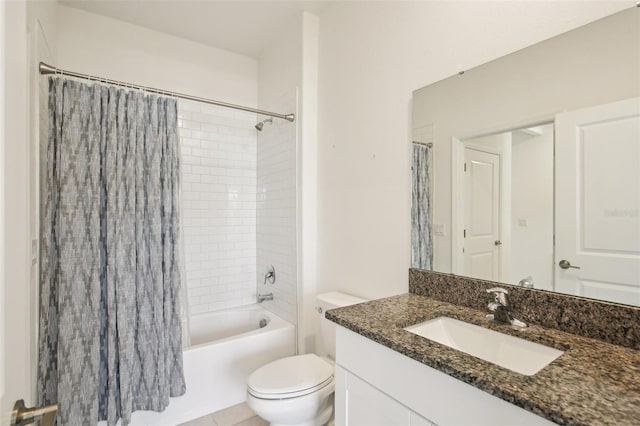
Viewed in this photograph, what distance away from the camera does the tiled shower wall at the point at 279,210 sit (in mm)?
2367

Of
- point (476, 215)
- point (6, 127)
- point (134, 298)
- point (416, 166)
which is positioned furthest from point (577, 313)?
point (134, 298)

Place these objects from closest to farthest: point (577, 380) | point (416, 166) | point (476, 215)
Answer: point (577, 380) < point (476, 215) < point (416, 166)

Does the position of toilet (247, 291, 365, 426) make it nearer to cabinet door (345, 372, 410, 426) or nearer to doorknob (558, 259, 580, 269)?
cabinet door (345, 372, 410, 426)

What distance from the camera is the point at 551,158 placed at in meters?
1.08

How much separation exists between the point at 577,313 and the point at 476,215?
497mm

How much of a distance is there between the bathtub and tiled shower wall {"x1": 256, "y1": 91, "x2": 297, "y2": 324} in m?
0.21

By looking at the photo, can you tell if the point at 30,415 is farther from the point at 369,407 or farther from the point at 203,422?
the point at 203,422

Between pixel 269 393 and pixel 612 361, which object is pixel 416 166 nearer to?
pixel 612 361

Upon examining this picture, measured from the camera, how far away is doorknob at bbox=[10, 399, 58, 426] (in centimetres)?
48

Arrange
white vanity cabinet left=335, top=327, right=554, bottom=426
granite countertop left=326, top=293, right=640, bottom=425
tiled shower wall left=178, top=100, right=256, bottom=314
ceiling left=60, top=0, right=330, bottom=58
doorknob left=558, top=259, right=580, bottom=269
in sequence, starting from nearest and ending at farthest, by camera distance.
→ granite countertop left=326, top=293, right=640, bottom=425 < white vanity cabinet left=335, top=327, right=554, bottom=426 < doorknob left=558, top=259, right=580, bottom=269 < ceiling left=60, top=0, right=330, bottom=58 < tiled shower wall left=178, top=100, right=256, bottom=314

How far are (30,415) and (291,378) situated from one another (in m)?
1.20

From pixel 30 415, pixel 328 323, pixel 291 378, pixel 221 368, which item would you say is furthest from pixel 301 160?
pixel 30 415

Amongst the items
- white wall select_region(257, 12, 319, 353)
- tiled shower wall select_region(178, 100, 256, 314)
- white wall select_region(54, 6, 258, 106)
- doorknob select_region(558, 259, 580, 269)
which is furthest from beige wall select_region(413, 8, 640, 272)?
white wall select_region(54, 6, 258, 106)

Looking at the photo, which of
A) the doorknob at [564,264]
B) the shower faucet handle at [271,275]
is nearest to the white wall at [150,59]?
the shower faucet handle at [271,275]
